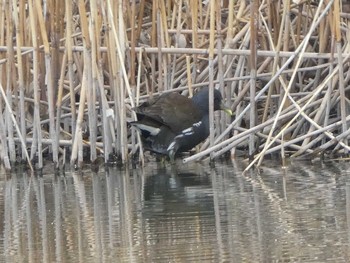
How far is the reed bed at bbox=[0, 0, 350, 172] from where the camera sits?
8.33 meters

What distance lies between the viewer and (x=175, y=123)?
9.30m

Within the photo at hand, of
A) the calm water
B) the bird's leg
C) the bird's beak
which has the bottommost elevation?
the bird's leg

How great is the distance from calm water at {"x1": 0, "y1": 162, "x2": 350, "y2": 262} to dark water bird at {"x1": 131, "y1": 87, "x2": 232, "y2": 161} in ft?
0.97

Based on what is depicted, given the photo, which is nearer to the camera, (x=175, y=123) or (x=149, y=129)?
(x=149, y=129)

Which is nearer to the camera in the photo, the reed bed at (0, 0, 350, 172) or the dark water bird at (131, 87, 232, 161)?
the reed bed at (0, 0, 350, 172)

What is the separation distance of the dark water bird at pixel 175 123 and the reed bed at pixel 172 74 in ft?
0.40

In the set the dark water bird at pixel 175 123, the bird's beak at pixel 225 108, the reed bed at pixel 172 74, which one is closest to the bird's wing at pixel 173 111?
the dark water bird at pixel 175 123

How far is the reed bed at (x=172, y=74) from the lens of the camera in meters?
8.33

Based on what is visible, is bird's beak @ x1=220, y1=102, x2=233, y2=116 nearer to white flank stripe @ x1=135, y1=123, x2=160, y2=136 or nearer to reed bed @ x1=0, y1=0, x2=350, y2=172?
reed bed @ x1=0, y1=0, x2=350, y2=172

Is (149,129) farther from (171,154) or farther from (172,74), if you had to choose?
(172,74)

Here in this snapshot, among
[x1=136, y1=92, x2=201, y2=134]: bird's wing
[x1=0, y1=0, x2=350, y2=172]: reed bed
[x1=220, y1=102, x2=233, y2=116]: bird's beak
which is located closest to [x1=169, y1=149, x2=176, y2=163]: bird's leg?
[x1=136, y1=92, x2=201, y2=134]: bird's wing

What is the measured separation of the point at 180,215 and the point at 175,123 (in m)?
3.08

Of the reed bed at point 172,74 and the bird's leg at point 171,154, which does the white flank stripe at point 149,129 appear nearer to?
the reed bed at point 172,74

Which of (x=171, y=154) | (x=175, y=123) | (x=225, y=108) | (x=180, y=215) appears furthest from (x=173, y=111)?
(x=180, y=215)
